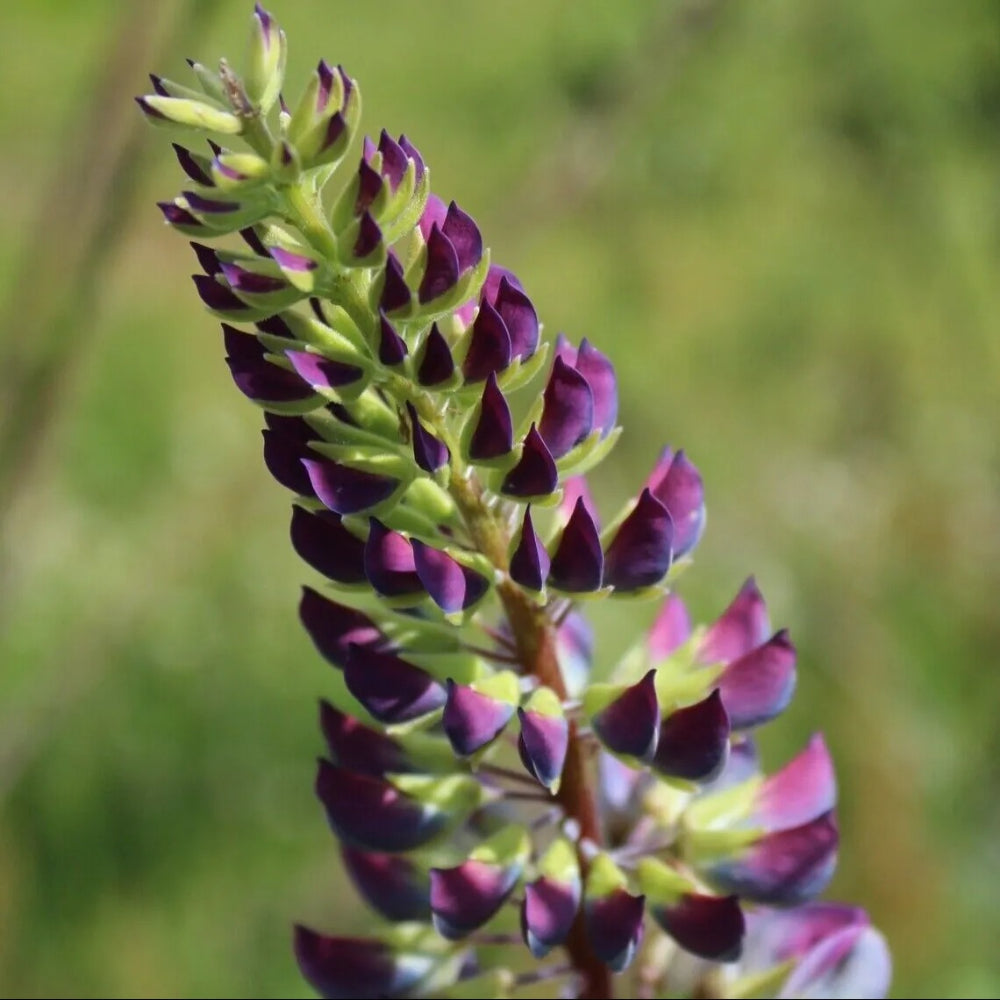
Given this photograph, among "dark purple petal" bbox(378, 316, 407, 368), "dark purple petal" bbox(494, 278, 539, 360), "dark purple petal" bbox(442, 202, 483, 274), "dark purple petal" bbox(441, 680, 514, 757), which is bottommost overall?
"dark purple petal" bbox(441, 680, 514, 757)

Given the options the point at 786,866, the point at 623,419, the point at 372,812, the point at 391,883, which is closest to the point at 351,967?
the point at 391,883

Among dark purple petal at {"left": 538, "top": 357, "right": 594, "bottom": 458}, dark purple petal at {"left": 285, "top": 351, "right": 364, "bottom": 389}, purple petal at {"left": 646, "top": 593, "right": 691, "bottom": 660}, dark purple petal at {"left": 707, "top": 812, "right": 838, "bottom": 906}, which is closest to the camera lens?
dark purple petal at {"left": 285, "top": 351, "right": 364, "bottom": 389}

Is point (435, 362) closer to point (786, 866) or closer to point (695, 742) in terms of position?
point (695, 742)

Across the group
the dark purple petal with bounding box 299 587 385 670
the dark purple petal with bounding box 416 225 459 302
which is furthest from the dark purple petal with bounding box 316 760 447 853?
the dark purple petal with bounding box 416 225 459 302

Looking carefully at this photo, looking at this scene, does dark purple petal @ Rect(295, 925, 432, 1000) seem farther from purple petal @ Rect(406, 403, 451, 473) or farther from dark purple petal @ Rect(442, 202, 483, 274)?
dark purple petal @ Rect(442, 202, 483, 274)

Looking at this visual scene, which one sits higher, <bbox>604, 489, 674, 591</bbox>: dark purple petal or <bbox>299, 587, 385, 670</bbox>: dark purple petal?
<bbox>604, 489, 674, 591</bbox>: dark purple petal

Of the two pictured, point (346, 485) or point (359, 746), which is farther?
point (359, 746)

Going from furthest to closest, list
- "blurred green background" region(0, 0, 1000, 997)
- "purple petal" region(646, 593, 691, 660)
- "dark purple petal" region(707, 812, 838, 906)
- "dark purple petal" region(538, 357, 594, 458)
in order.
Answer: "blurred green background" region(0, 0, 1000, 997) → "purple petal" region(646, 593, 691, 660) → "dark purple petal" region(707, 812, 838, 906) → "dark purple petal" region(538, 357, 594, 458)

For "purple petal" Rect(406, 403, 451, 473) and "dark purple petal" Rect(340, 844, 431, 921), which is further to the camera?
"dark purple petal" Rect(340, 844, 431, 921)
